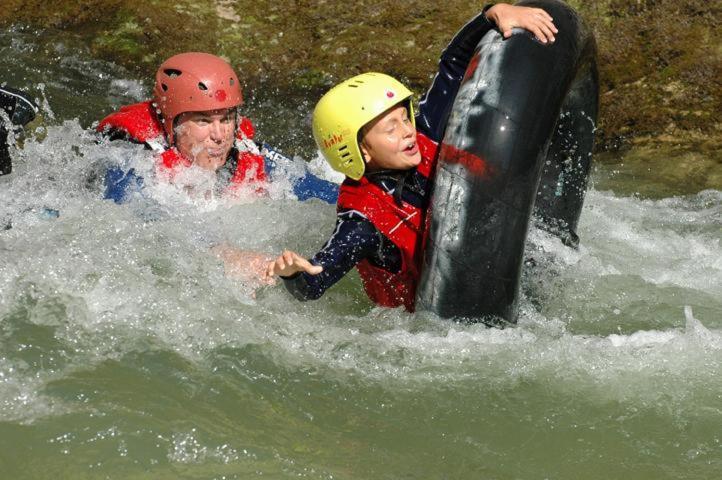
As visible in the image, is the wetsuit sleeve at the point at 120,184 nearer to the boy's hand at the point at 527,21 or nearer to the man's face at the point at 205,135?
the man's face at the point at 205,135

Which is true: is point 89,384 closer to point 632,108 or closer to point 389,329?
point 389,329

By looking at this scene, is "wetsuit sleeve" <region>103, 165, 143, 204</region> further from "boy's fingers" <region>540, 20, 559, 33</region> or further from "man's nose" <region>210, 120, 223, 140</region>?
"boy's fingers" <region>540, 20, 559, 33</region>

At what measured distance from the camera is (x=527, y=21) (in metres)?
4.72

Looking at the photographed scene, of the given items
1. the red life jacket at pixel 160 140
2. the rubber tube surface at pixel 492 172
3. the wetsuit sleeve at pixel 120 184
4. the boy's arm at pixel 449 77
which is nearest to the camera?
the rubber tube surface at pixel 492 172

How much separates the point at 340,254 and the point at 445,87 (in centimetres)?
121

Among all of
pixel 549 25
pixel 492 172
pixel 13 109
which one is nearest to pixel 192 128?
pixel 13 109

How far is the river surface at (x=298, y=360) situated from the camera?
12.9ft

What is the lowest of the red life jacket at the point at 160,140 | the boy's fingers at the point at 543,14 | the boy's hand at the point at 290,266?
the red life jacket at the point at 160,140

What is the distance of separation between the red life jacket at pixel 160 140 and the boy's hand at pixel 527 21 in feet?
6.88

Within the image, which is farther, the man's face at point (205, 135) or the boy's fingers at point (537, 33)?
the man's face at point (205, 135)

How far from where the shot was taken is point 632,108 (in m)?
8.02

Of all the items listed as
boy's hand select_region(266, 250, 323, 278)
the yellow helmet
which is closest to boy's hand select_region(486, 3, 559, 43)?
the yellow helmet

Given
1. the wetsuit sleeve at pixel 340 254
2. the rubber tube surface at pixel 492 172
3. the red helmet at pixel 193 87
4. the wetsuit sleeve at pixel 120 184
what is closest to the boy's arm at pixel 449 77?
the rubber tube surface at pixel 492 172

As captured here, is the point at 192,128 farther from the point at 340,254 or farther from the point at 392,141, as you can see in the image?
the point at 340,254
